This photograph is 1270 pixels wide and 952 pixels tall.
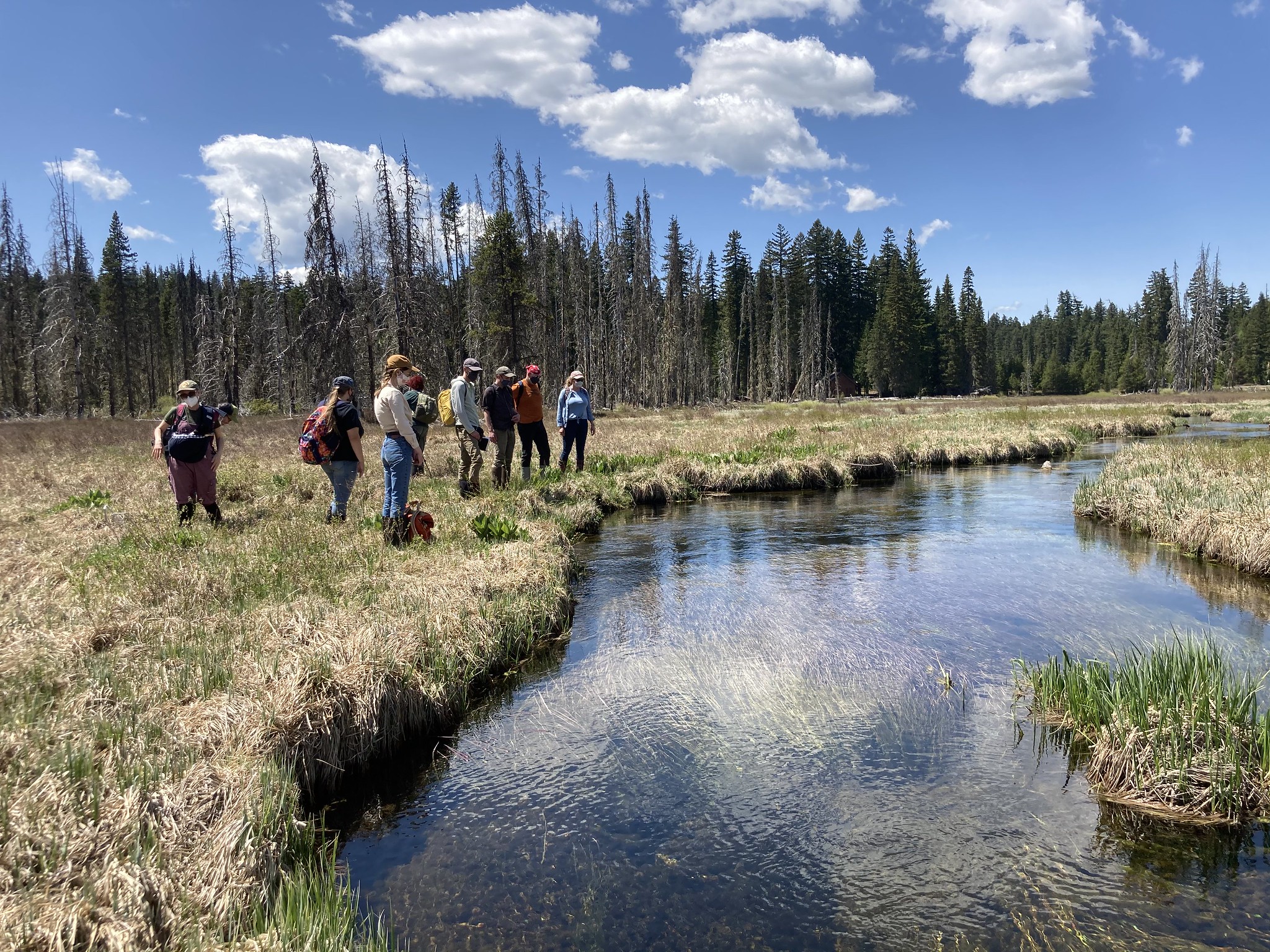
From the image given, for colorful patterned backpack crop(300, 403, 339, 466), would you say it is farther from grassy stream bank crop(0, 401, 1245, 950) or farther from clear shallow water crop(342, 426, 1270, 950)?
clear shallow water crop(342, 426, 1270, 950)

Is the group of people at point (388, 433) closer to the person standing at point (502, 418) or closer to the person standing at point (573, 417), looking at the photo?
the person standing at point (502, 418)

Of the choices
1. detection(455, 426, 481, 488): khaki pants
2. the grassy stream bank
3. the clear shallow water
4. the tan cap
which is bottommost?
the clear shallow water

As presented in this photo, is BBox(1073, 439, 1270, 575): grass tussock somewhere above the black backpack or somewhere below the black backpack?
below

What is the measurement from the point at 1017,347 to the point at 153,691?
15999cm

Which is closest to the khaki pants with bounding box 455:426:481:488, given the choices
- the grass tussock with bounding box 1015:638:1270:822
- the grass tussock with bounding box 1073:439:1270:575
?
the grass tussock with bounding box 1015:638:1270:822

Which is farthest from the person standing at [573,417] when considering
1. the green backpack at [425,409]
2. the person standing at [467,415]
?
the green backpack at [425,409]

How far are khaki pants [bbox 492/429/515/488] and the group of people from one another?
14mm

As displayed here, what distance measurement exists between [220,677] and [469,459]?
754cm

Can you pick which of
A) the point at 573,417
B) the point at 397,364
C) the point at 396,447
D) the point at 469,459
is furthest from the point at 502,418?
the point at 396,447

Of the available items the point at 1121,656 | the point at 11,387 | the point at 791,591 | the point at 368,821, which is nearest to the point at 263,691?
the point at 368,821

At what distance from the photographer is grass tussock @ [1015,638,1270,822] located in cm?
412

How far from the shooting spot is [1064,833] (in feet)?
13.2

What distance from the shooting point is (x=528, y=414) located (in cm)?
1322

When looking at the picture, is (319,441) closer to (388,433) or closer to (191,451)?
(388,433)
